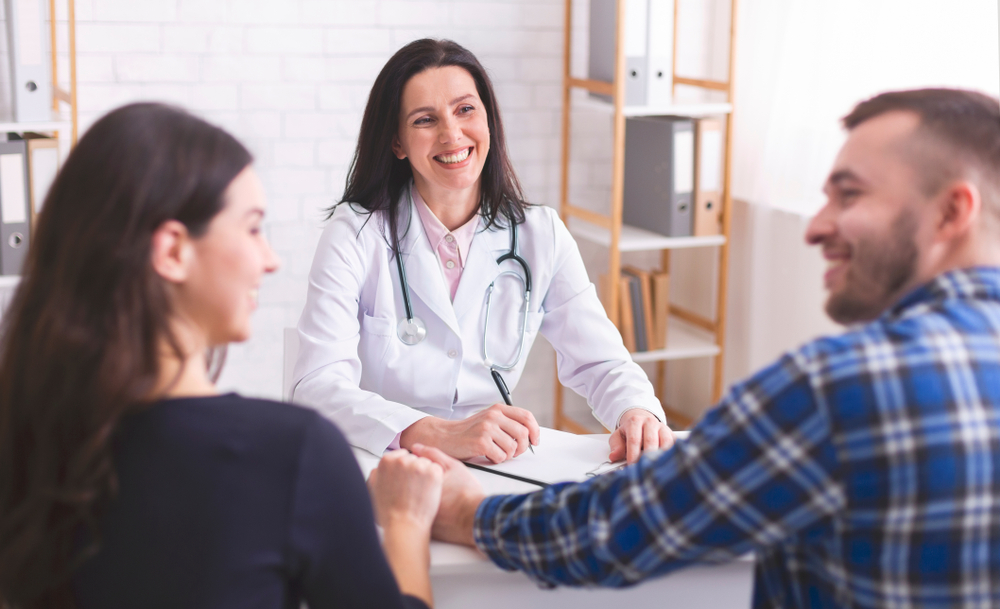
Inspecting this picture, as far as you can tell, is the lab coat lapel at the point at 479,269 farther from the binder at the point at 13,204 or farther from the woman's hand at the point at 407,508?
the binder at the point at 13,204

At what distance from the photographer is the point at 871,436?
74 cm

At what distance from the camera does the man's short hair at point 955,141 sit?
2.83ft

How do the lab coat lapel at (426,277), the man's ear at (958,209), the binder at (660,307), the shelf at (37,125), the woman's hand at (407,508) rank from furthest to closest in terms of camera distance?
the binder at (660,307) → the shelf at (37,125) → the lab coat lapel at (426,277) → the woman's hand at (407,508) → the man's ear at (958,209)

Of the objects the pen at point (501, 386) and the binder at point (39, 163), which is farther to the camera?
the binder at point (39, 163)

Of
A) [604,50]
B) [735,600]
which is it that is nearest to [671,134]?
[604,50]

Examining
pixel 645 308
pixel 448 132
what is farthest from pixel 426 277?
pixel 645 308

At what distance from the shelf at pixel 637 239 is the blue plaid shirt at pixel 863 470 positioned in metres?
2.08

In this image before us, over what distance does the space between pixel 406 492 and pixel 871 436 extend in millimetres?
587

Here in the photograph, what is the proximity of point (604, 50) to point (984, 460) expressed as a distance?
233 cm

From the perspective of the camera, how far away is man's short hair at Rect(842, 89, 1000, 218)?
86cm

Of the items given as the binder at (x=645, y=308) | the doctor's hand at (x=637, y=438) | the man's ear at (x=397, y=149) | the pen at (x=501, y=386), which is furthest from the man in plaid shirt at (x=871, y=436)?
the binder at (x=645, y=308)

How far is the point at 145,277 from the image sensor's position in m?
0.78

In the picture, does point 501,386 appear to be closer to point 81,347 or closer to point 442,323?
point 442,323

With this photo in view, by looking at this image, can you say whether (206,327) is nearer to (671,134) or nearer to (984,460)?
(984,460)
